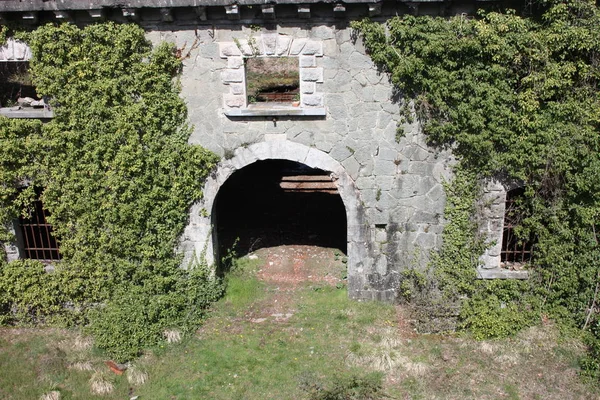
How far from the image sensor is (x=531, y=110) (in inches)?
362

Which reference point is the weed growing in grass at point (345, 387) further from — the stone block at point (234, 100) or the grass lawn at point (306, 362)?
the stone block at point (234, 100)

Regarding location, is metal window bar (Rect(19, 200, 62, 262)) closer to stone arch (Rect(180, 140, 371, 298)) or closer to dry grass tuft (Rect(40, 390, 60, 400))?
stone arch (Rect(180, 140, 371, 298))

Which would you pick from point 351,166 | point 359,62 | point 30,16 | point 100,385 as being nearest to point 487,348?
point 351,166

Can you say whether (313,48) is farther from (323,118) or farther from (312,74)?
(323,118)

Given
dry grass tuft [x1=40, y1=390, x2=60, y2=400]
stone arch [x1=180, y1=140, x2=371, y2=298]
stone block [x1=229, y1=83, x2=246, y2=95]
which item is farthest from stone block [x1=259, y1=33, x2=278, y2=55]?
dry grass tuft [x1=40, y1=390, x2=60, y2=400]

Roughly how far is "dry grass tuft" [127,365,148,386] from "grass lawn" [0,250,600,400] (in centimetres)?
2

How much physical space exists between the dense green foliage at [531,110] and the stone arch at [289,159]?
168cm

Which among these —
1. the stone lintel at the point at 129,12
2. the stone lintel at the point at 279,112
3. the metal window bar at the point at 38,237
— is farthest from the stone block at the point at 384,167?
the metal window bar at the point at 38,237

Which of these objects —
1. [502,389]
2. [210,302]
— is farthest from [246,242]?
[502,389]

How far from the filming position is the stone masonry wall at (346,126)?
972cm

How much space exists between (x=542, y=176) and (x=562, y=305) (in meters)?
2.37

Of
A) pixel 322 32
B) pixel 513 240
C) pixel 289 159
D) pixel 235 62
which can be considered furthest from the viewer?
pixel 513 240

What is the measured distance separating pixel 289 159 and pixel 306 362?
11.3 feet

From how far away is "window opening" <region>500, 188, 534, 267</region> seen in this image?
10.1 meters
